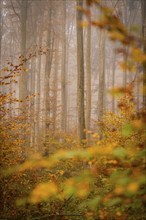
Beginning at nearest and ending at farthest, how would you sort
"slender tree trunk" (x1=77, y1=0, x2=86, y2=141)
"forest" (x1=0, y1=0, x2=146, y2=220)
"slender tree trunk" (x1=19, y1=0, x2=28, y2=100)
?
"forest" (x1=0, y1=0, x2=146, y2=220)
"slender tree trunk" (x1=77, y1=0, x2=86, y2=141)
"slender tree trunk" (x1=19, y1=0, x2=28, y2=100)

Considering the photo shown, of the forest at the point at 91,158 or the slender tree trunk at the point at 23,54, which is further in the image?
the slender tree trunk at the point at 23,54

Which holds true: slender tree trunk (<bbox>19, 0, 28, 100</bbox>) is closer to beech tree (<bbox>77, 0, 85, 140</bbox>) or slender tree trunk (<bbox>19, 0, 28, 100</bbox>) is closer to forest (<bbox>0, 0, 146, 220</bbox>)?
forest (<bbox>0, 0, 146, 220</bbox>)

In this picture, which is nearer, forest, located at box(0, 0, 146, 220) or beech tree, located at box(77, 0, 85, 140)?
forest, located at box(0, 0, 146, 220)

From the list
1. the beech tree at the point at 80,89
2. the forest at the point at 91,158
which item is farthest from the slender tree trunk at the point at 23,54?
the beech tree at the point at 80,89

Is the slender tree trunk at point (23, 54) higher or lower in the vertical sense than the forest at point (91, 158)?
higher

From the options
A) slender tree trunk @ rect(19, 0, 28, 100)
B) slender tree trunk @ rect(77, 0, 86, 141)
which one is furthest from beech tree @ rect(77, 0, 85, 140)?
slender tree trunk @ rect(19, 0, 28, 100)

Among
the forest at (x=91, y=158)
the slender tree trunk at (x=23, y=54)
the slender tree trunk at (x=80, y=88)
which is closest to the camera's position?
the forest at (x=91, y=158)

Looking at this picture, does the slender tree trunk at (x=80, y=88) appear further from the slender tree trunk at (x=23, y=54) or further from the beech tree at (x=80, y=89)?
the slender tree trunk at (x=23, y=54)

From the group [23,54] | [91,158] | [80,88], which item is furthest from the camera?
[23,54]

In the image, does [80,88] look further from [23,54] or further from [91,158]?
[91,158]

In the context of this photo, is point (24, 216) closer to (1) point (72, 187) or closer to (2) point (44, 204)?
(2) point (44, 204)

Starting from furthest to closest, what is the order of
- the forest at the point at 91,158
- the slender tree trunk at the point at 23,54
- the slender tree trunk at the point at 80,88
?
the slender tree trunk at the point at 23,54 → the slender tree trunk at the point at 80,88 → the forest at the point at 91,158

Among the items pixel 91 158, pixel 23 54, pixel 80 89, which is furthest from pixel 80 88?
pixel 91 158

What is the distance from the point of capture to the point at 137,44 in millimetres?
1941
